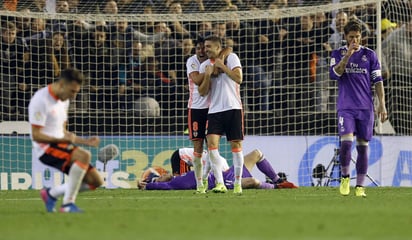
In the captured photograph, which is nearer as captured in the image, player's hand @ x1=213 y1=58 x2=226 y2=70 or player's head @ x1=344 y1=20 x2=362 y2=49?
player's head @ x1=344 y1=20 x2=362 y2=49

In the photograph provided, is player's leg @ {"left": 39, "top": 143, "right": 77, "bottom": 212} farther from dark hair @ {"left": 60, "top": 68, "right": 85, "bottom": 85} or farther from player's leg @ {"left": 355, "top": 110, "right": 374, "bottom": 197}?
player's leg @ {"left": 355, "top": 110, "right": 374, "bottom": 197}

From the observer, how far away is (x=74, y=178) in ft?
34.4

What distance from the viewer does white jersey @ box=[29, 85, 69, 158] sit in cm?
1055

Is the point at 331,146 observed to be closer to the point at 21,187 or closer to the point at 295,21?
the point at 295,21

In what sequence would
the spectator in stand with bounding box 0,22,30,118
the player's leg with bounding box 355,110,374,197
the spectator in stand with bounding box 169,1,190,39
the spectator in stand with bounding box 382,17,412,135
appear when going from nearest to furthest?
the player's leg with bounding box 355,110,374,197 → the spectator in stand with bounding box 0,22,30,118 → the spectator in stand with bounding box 382,17,412,135 → the spectator in stand with bounding box 169,1,190,39

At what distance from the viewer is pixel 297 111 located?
22062mm

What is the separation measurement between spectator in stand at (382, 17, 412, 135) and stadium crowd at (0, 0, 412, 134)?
0.22 m

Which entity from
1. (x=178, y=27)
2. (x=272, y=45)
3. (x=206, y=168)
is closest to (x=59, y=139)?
(x=206, y=168)

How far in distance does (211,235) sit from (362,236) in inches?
44.6

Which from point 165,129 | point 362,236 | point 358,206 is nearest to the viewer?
point 362,236

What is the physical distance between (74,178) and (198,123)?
230 inches

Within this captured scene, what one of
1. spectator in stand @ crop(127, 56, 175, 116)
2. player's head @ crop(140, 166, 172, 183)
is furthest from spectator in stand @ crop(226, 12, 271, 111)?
player's head @ crop(140, 166, 172, 183)

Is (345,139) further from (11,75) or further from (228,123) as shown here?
(11,75)

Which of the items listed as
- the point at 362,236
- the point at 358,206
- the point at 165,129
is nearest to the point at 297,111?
the point at 165,129
